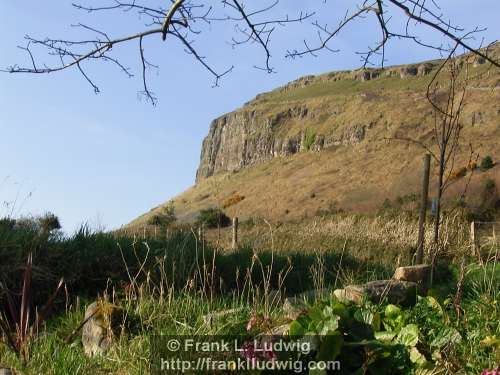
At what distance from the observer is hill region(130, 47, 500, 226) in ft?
160

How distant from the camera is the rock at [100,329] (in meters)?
4.75

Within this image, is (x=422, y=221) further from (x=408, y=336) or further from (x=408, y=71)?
(x=408, y=71)

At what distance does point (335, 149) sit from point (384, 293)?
207 ft

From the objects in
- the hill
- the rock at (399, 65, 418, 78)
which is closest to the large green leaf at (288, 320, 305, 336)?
the hill

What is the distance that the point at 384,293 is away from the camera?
5.00m

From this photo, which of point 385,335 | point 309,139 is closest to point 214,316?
point 385,335

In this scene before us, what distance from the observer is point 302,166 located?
218 feet

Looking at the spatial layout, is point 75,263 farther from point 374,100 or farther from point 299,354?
point 374,100

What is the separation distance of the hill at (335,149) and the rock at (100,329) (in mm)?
24621

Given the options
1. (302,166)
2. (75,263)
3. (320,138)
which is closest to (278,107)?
(320,138)

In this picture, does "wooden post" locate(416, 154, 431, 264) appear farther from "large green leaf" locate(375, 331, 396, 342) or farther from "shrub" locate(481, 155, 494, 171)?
"shrub" locate(481, 155, 494, 171)

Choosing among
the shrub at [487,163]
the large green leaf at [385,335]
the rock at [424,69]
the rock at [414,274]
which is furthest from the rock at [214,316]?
the rock at [424,69]

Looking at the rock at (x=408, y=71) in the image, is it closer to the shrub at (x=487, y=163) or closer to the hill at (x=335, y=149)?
the hill at (x=335, y=149)

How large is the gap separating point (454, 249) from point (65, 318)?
1022 cm
